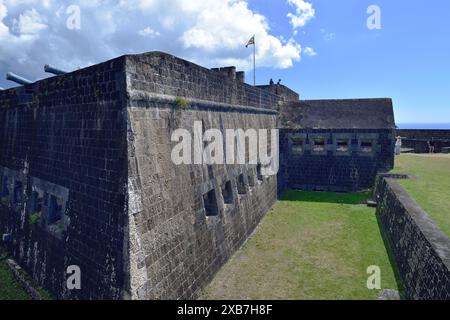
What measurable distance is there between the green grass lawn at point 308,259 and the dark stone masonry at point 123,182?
665 mm

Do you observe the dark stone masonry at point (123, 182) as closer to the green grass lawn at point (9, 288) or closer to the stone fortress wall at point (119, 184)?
the stone fortress wall at point (119, 184)

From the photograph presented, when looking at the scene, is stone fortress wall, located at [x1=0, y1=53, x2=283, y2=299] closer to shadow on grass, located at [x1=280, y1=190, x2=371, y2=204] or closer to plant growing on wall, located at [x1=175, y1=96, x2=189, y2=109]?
plant growing on wall, located at [x1=175, y1=96, x2=189, y2=109]

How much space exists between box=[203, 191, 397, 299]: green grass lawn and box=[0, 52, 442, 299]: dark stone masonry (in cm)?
67

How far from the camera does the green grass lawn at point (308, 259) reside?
8.20m

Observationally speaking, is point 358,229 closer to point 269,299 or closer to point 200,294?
point 269,299

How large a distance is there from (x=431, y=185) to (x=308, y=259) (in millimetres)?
7073

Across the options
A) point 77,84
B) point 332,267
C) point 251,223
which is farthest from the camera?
point 251,223

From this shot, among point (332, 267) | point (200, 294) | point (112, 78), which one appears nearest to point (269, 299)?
point (200, 294)

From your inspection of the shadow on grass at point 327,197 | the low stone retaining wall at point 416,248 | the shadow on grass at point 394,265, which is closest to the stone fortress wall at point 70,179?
the low stone retaining wall at point 416,248

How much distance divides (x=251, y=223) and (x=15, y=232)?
8.25 meters

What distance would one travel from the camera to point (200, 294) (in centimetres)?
799

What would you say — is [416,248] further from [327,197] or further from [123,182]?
[327,197]

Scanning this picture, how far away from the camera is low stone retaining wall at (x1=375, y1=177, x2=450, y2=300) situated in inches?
236

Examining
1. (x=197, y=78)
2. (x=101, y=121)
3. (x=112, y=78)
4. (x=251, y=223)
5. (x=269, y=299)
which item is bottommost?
(x=269, y=299)
